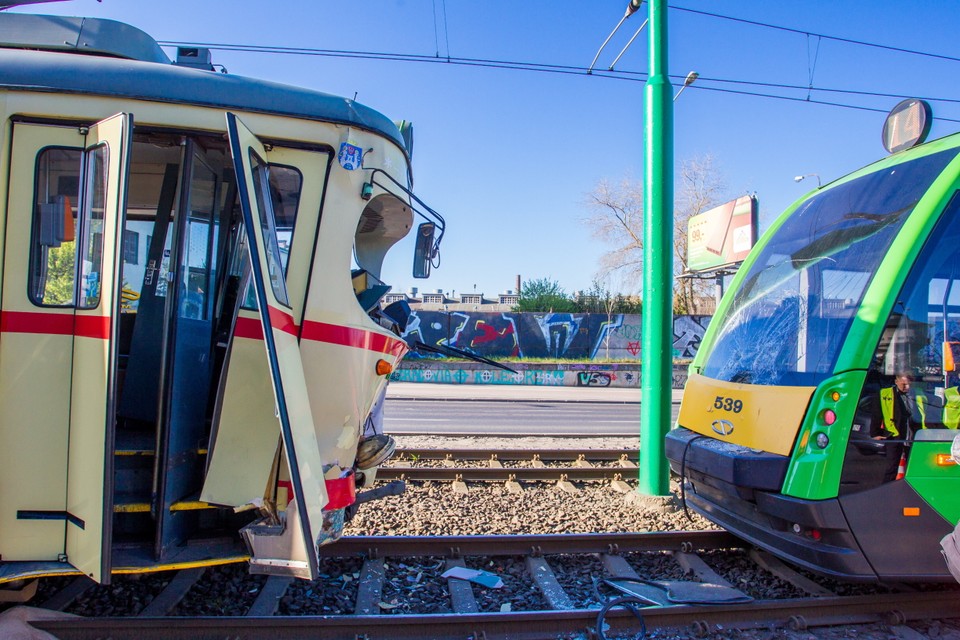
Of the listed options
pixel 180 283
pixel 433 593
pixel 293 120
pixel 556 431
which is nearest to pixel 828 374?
pixel 433 593

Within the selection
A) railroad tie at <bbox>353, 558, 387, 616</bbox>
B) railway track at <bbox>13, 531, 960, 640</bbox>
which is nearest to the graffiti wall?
railway track at <bbox>13, 531, 960, 640</bbox>

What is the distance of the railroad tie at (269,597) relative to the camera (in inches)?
144

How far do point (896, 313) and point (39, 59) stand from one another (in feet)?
16.7

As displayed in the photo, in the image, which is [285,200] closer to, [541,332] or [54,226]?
[54,226]

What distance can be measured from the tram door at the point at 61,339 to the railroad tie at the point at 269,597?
41.9 inches

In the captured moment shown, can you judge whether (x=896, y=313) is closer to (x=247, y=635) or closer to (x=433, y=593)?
(x=433, y=593)

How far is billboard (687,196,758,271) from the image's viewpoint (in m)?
26.0

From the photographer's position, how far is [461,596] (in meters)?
3.99

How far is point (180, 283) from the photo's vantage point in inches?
137

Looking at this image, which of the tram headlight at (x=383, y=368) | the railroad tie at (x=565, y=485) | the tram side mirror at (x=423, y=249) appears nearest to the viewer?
the tram headlight at (x=383, y=368)

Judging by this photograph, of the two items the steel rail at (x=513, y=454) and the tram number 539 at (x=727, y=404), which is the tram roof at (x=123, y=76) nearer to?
the tram number 539 at (x=727, y=404)

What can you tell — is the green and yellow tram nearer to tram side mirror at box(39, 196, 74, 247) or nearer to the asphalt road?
tram side mirror at box(39, 196, 74, 247)

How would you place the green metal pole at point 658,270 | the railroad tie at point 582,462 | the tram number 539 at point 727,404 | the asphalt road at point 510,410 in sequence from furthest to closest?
the asphalt road at point 510,410 < the railroad tie at point 582,462 < the green metal pole at point 658,270 < the tram number 539 at point 727,404

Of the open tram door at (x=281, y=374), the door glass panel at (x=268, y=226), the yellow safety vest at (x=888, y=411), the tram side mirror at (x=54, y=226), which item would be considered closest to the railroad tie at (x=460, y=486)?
the open tram door at (x=281, y=374)
